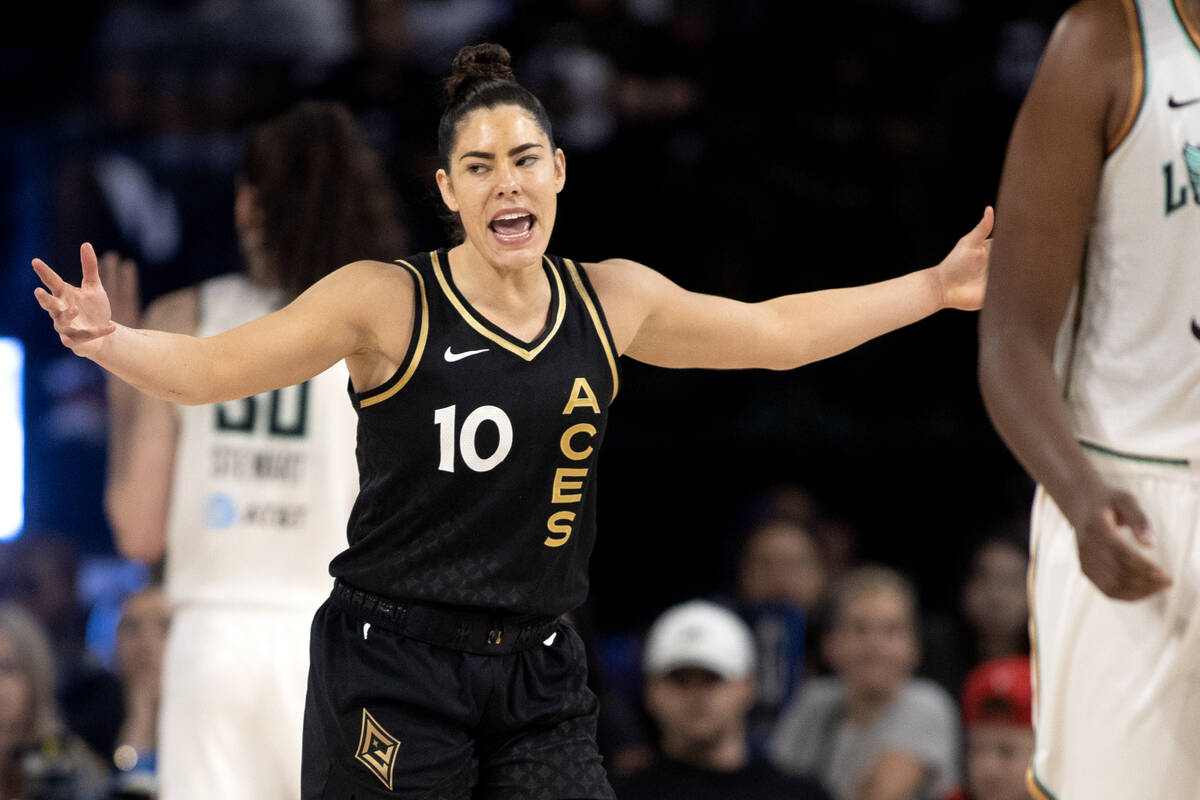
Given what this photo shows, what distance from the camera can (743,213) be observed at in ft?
25.6

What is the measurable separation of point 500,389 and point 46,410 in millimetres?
Result: 4702

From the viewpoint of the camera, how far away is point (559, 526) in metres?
2.99

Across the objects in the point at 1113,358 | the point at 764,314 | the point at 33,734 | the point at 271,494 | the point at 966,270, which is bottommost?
the point at 33,734

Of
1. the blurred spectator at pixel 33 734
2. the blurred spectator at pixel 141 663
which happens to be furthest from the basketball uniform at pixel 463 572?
the blurred spectator at pixel 141 663

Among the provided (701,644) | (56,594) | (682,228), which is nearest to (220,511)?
(701,644)

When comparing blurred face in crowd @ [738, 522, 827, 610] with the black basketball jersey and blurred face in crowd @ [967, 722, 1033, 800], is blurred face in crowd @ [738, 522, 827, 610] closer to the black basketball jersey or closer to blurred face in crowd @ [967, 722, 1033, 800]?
blurred face in crowd @ [967, 722, 1033, 800]

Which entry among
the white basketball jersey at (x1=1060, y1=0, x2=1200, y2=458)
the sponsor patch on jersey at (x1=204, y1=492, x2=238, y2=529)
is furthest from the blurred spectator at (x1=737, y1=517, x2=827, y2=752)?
the white basketball jersey at (x1=1060, y1=0, x2=1200, y2=458)

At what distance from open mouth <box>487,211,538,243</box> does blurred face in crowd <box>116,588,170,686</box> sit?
136 inches

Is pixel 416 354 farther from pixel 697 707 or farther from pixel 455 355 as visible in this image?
pixel 697 707

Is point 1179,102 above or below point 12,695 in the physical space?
above

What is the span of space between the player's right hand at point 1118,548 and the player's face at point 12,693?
430cm

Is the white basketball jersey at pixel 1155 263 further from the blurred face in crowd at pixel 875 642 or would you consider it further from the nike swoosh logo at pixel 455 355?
the blurred face in crowd at pixel 875 642

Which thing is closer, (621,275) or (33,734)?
(621,275)

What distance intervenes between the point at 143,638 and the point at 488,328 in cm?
358
